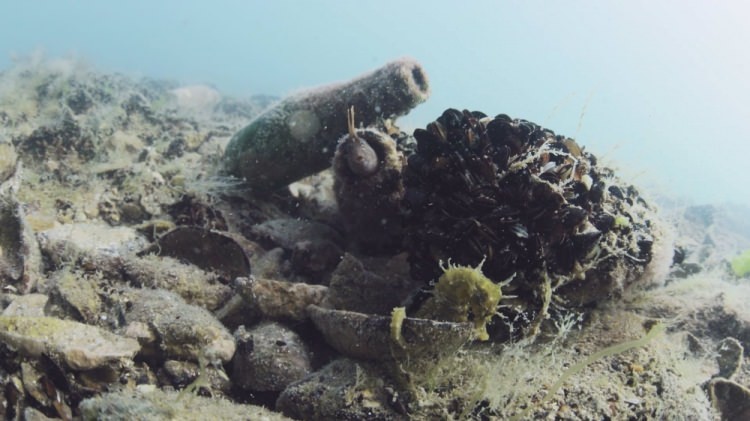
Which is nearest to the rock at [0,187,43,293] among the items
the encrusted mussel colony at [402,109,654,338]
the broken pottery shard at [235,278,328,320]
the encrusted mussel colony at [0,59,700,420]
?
the encrusted mussel colony at [0,59,700,420]

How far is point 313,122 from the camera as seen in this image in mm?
5457

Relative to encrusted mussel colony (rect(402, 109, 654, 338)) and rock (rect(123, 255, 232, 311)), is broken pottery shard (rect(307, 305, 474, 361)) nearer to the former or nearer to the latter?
encrusted mussel colony (rect(402, 109, 654, 338))

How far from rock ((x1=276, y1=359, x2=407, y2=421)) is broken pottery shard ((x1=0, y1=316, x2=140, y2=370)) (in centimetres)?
111

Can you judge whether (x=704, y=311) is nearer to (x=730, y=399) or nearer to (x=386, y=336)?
(x=730, y=399)

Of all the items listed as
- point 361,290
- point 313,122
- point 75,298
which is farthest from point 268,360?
point 313,122

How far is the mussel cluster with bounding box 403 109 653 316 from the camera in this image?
11.8 ft

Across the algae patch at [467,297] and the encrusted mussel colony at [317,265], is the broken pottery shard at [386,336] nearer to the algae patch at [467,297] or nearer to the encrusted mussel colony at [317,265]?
the encrusted mussel colony at [317,265]

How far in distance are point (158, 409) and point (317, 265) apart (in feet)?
8.13

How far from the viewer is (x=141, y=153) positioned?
7.38 m

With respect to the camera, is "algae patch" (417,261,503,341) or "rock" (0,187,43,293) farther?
"rock" (0,187,43,293)

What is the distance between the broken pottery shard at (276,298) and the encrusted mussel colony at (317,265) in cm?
2

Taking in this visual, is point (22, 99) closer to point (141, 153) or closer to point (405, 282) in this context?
point (141, 153)

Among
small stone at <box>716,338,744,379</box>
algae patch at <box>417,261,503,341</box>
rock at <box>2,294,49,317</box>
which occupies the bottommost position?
rock at <box>2,294,49,317</box>

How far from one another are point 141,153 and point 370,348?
5852 mm
